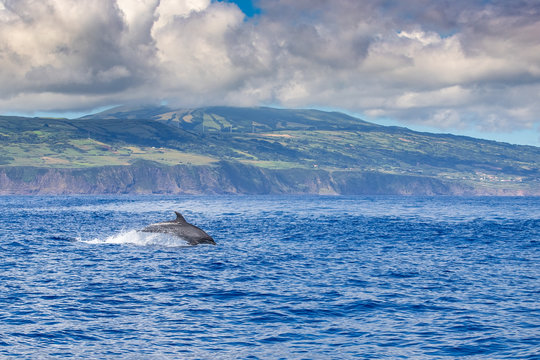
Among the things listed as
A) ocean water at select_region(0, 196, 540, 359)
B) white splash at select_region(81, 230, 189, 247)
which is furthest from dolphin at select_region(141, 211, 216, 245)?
ocean water at select_region(0, 196, 540, 359)

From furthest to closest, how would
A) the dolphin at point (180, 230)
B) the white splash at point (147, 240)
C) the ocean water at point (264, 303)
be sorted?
the white splash at point (147, 240)
the dolphin at point (180, 230)
the ocean water at point (264, 303)

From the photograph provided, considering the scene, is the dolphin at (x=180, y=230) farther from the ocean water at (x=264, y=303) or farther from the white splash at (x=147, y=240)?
the ocean water at (x=264, y=303)

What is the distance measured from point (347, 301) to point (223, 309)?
265 inches

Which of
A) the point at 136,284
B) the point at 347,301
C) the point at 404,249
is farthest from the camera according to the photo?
the point at 404,249

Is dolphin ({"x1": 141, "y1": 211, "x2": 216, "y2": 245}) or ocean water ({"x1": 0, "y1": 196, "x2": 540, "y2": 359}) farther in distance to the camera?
dolphin ({"x1": 141, "y1": 211, "x2": 216, "y2": 245})

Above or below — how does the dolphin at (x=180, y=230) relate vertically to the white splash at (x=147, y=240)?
above

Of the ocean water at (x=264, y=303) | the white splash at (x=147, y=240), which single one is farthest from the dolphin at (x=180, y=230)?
the ocean water at (x=264, y=303)

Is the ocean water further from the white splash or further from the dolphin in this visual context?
the dolphin

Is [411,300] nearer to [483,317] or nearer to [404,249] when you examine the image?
[483,317]

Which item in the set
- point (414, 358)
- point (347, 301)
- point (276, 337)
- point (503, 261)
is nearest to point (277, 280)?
point (347, 301)

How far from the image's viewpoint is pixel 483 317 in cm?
2639

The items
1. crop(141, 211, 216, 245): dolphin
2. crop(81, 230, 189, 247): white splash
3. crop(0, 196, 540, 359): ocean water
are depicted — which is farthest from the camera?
crop(81, 230, 189, 247): white splash

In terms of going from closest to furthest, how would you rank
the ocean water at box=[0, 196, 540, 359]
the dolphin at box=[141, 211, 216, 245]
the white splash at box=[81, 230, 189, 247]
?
the ocean water at box=[0, 196, 540, 359], the dolphin at box=[141, 211, 216, 245], the white splash at box=[81, 230, 189, 247]

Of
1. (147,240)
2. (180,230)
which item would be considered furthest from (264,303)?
(147,240)
